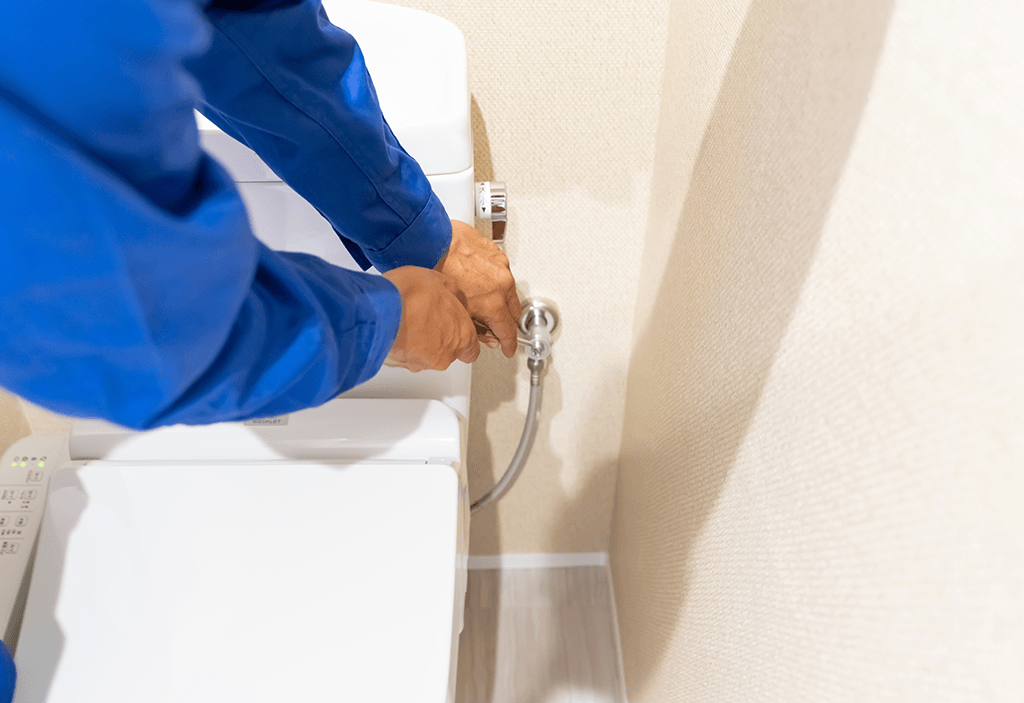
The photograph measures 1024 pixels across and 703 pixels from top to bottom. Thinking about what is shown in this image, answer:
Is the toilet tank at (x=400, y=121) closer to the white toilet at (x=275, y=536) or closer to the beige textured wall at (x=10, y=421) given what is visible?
the white toilet at (x=275, y=536)

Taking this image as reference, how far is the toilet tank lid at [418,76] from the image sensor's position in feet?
1.91

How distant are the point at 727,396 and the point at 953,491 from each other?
25 cm

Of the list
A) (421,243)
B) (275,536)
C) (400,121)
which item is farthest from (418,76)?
(275,536)

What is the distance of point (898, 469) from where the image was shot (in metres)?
0.29

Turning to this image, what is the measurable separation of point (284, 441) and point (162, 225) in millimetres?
420

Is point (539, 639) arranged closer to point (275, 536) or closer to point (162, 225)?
point (275, 536)

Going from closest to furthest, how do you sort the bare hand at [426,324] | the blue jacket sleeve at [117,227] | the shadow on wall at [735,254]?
the blue jacket sleeve at [117,227] → the shadow on wall at [735,254] → the bare hand at [426,324]

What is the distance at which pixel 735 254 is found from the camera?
49 centimetres

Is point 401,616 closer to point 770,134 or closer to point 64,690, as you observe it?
point 64,690

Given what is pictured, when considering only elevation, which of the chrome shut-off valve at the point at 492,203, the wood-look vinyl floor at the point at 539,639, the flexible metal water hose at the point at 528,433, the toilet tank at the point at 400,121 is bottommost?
the wood-look vinyl floor at the point at 539,639

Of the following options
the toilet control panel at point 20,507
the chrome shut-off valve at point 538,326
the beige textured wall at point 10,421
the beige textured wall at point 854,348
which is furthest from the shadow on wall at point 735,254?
the beige textured wall at point 10,421

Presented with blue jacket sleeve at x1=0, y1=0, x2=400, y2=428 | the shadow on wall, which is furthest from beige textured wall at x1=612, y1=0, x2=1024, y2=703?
blue jacket sleeve at x1=0, y1=0, x2=400, y2=428

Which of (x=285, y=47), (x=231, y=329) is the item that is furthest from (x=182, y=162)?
(x=285, y=47)

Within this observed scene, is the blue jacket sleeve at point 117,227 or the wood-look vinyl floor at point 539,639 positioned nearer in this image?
the blue jacket sleeve at point 117,227
